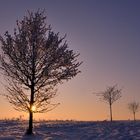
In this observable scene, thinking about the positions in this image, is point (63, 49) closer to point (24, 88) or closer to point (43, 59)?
point (43, 59)

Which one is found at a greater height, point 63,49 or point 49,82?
point 63,49

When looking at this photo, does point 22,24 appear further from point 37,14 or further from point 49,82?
point 49,82

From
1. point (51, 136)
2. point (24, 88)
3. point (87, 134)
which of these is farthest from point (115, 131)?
point (24, 88)

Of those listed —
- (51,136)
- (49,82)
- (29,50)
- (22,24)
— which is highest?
(22,24)

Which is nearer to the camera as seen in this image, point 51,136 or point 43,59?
point 51,136

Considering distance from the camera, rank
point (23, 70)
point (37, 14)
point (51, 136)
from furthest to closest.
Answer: point (37, 14)
point (23, 70)
point (51, 136)

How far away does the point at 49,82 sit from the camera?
3250 centimetres

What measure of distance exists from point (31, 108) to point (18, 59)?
13.7ft

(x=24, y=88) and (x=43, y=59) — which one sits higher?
(x=43, y=59)

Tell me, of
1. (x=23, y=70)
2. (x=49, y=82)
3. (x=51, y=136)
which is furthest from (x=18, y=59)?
(x=51, y=136)

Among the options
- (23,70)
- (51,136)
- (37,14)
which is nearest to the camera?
(51,136)

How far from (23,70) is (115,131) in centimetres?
896

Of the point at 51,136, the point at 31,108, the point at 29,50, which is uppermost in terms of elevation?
the point at 29,50

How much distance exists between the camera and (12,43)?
32.8 m
